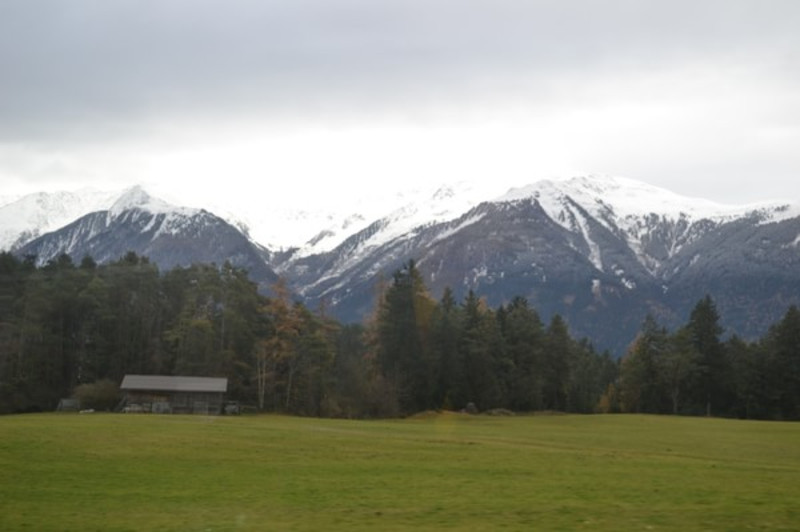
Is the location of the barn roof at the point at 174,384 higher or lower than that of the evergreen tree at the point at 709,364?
lower

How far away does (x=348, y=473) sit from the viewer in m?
35.6

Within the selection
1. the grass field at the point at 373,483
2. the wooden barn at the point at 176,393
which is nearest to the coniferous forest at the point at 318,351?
the wooden barn at the point at 176,393

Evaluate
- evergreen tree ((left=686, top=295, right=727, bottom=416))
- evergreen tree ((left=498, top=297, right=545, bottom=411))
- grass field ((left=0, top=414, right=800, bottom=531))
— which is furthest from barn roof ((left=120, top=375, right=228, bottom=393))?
evergreen tree ((left=686, top=295, right=727, bottom=416))

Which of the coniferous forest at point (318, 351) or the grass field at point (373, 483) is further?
the coniferous forest at point (318, 351)

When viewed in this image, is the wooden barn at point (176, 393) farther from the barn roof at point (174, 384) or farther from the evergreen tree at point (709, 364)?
the evergreen tree at point (709, 364)

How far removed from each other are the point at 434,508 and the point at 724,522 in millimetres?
8502

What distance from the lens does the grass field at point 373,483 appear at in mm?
23609

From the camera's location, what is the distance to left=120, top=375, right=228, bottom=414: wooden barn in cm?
9969

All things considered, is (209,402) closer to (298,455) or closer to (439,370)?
(439,370)

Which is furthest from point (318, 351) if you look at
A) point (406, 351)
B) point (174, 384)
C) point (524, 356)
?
point (524, 356)

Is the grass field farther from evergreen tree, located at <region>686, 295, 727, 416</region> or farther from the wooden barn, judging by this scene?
evergreen tree, located at <region>686, 295, 727, 416</region>

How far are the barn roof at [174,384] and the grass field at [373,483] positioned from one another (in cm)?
4320

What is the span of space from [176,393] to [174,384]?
1.32 m

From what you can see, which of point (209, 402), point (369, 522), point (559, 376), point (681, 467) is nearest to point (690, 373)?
point (559, 376)
